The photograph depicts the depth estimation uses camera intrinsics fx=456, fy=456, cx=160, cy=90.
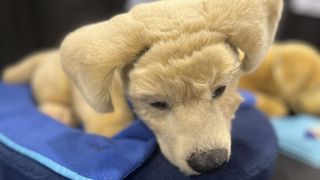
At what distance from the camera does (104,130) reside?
2.93ft

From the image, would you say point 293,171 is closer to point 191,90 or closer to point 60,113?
point 191,90

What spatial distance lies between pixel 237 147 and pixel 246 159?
37 mm

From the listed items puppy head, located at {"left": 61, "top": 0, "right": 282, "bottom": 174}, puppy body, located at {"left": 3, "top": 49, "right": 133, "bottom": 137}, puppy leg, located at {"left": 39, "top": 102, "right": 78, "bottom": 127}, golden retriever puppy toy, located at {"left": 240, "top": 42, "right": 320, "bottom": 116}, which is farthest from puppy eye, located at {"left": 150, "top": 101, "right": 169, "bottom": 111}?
golden retriever puppy toy, located at {"left": 240, "top": 42, "right": 320, "bottom": 116}

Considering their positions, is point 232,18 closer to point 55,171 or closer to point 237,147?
point 237,147

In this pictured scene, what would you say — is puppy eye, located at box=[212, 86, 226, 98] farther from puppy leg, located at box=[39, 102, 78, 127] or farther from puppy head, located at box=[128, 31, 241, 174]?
puppy leg, located at box=[39, 102, 78, 127]

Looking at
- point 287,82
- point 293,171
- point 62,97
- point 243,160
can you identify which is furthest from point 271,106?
point 62,97

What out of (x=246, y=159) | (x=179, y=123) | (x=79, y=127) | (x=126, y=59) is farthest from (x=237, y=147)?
(x=79, y=127)

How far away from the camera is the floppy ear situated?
0.69m

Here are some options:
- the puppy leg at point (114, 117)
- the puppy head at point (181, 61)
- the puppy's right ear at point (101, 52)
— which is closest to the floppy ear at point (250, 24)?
the puppy head at point (181, 61)

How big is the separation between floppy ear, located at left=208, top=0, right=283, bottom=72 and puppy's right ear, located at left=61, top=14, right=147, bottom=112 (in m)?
0.13

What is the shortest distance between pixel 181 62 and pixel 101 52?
0.40ft

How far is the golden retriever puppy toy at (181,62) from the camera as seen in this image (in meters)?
0.67

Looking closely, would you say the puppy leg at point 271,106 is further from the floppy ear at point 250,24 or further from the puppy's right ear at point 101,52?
the puppy's right ear at point 101,52

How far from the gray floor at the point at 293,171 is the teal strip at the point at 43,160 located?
425mm
